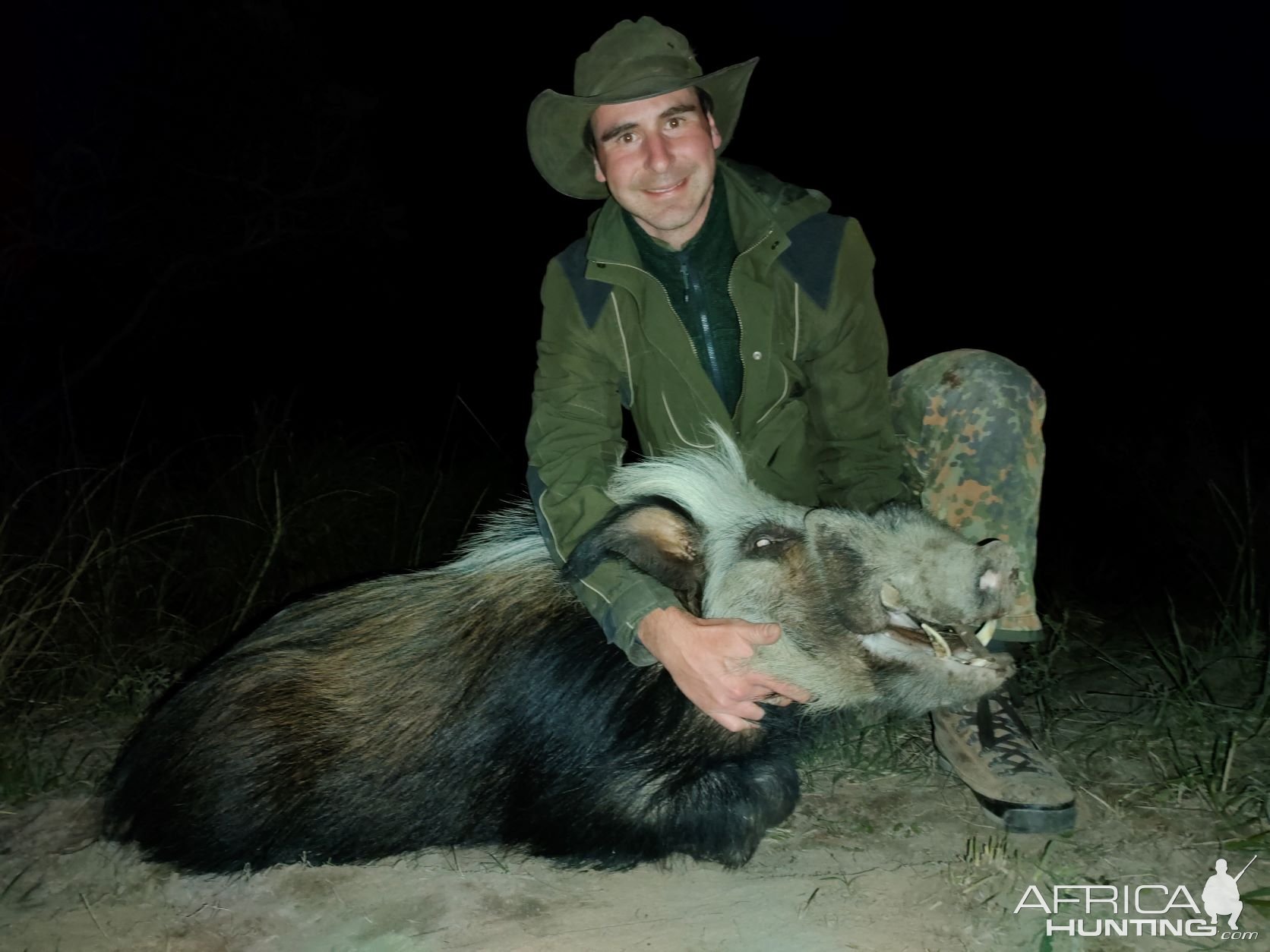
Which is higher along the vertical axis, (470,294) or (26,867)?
(470,294)

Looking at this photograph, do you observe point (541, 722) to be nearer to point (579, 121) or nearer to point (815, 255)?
point (815, 255)

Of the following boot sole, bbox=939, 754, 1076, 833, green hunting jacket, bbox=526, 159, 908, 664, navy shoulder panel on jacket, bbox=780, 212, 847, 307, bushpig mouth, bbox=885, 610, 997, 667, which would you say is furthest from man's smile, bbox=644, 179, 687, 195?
boot sole, bbox=939, 754, 1076, 833

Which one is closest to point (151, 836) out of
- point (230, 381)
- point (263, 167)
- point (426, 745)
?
point (426, 745)

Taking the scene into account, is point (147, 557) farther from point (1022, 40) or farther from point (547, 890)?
point (1022, 40)

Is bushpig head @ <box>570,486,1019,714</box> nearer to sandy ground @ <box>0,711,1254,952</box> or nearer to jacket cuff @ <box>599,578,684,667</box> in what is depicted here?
jacket cuff @ <box>599,578,684,667</box>

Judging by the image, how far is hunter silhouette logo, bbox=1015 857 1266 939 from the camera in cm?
221

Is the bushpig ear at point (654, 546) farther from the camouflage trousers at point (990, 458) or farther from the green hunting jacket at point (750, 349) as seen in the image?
the camouflage trousers at point (990, 458)

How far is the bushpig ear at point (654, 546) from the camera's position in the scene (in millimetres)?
2428

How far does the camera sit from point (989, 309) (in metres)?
14.1

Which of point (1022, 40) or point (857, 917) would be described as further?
point (1022, 40)

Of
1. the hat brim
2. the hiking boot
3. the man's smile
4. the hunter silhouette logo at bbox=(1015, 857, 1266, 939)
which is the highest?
the hat brim

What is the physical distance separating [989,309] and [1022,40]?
8.82 m

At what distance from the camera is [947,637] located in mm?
2242

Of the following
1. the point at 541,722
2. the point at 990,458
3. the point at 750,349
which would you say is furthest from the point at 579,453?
the point at 990,458
